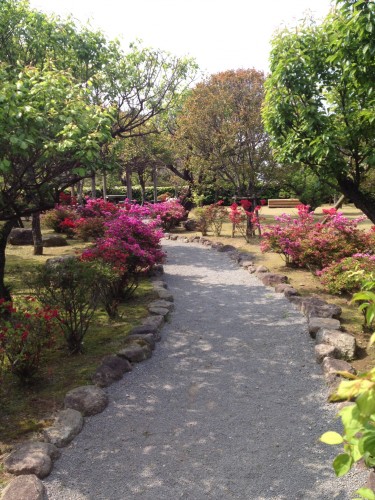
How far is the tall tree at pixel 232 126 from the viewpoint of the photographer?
16.2 m

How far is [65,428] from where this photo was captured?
4.05 m

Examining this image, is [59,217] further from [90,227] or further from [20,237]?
[90,227]

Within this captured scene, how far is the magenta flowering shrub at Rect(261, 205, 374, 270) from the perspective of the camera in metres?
9.84

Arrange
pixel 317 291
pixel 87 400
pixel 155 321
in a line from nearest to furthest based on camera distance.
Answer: pixel 87 400, pixel 155 321, pixel 317 291

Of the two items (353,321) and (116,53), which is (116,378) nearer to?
(353,321)

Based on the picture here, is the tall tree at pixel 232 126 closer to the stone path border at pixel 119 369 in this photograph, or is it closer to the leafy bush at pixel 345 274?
the stone path border at pixel 119 369

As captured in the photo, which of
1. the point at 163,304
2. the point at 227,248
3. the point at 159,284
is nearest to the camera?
the point at 163,304

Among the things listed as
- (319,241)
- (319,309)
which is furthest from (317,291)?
(319,309)

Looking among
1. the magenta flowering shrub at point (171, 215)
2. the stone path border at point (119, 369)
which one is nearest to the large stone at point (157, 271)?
the stone path border at point (119, 369)

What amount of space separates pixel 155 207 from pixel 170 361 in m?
12.0

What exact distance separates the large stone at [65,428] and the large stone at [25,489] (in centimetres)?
55

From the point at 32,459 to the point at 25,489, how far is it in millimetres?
373

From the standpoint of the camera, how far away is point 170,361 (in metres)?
5.89

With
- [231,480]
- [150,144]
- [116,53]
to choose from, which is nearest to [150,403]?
[231,480]
